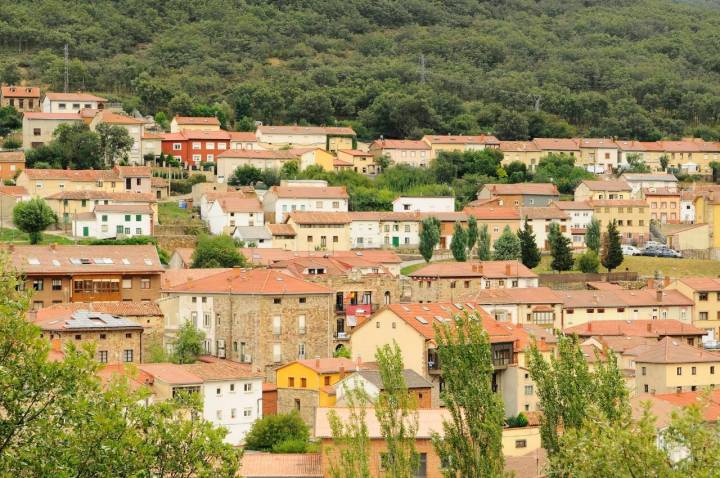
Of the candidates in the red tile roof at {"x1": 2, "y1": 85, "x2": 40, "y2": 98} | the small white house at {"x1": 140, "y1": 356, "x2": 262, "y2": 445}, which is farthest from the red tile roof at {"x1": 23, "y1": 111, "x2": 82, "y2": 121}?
the small white house at {"x1": 140, "y1": 356, "x2": 262, "y2": 445}

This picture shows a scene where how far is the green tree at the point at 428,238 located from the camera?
81750 mm

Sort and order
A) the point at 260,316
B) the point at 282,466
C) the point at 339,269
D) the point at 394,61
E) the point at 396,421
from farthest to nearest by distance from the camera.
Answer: the point at 394,61 < the point at 339,269 < the point at 260,316 < the point at 282,466 < the point at 396,421

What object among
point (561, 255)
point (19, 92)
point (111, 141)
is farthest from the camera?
point (19, 92)

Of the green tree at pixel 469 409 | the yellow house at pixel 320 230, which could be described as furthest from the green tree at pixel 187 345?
the yellow house at pixel 320 230

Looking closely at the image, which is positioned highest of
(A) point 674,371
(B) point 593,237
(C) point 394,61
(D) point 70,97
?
(C) point 394,61

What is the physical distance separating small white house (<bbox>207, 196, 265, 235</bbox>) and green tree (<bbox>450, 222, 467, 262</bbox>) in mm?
10716

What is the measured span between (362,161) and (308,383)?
52.9 metres

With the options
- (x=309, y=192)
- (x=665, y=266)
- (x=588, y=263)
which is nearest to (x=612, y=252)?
(x=588, y=263)

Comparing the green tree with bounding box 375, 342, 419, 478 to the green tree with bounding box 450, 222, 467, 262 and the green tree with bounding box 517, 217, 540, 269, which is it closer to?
the green tree with bounding box 450, 222, 467, 262

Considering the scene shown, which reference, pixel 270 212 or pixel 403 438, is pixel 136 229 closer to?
pixel 270 212

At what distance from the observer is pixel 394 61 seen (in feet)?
473

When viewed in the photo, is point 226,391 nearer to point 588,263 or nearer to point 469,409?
point 469,409

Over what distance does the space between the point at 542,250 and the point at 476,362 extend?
51.9 metres

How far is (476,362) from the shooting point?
124 feet
